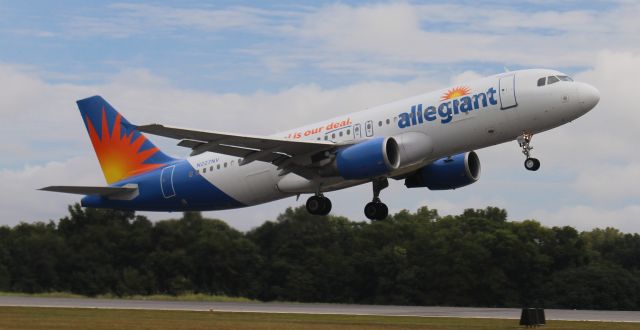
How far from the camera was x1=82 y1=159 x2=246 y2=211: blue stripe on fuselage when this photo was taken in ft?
144

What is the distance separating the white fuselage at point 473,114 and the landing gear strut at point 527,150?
234mm

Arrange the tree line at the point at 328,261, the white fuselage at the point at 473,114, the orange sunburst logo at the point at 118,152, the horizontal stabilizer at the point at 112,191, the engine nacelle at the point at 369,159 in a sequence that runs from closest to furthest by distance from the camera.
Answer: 1. the white fuselage at the point at 473,114
2. the engine nacelle at the point at 369,159
3. the horizontal stabilizer at the point at 112,191
4. the orange sunburst logo at the point at 118,152
5. the tree line at the point at 328,261

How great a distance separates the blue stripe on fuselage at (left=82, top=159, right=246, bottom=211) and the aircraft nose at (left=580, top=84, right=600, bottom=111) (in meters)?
14.8

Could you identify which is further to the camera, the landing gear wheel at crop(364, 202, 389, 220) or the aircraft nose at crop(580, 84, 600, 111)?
the landing gear wheel at crop(364, 202, 389, 220)

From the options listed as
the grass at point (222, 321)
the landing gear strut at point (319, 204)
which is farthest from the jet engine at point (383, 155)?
the grass at point (222, 321)

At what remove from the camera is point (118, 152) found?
47969mm

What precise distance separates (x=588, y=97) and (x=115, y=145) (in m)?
22.1

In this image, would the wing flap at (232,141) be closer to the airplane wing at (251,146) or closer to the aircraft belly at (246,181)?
the airplane wing at (251,146)

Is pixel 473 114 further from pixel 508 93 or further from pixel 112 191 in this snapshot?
pixel 112 191

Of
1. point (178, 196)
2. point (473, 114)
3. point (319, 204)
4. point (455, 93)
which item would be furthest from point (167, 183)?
point (473, 114)

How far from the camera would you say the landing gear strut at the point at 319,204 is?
42.8 meters

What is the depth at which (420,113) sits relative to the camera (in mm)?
38156

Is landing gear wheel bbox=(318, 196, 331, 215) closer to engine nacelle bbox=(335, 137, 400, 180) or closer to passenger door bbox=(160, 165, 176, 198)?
engine nacelle bbox=(335, 137, 400, 180)

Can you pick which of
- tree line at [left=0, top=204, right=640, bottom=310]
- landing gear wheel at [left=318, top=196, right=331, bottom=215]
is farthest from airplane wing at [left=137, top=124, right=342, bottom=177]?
tree line at [left=0, top=204, right=640, bottom=310]
